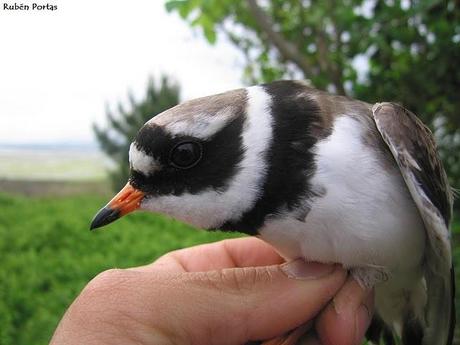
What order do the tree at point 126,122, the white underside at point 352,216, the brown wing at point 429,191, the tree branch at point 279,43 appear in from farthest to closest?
the tree at point 126,122, the tree branch at point 279,43, the brown wing at point 429,191, the white underside at point 352,216

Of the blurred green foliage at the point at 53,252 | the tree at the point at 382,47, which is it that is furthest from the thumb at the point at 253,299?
the blurred green foliage at the point at 53,252

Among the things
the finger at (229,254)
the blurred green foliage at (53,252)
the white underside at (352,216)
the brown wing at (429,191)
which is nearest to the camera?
the white underside at (352,216)

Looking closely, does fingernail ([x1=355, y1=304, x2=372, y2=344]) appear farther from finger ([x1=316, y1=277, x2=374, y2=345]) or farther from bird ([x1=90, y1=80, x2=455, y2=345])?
bird ([x1=90, y1=80, x2=455, y2=345])

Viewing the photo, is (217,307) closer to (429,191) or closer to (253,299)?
(253,299)

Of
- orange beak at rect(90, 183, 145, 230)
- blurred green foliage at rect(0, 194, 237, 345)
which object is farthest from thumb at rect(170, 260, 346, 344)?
blurred green foliage at rect(0, 194, 237, 345)

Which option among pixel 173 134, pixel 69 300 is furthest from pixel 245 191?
pixel 69 300

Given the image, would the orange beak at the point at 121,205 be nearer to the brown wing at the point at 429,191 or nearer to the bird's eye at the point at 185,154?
the bird's eye at the point at 185,154

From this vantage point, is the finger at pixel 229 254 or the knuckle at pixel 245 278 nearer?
the knuckle at pixel 245 278
